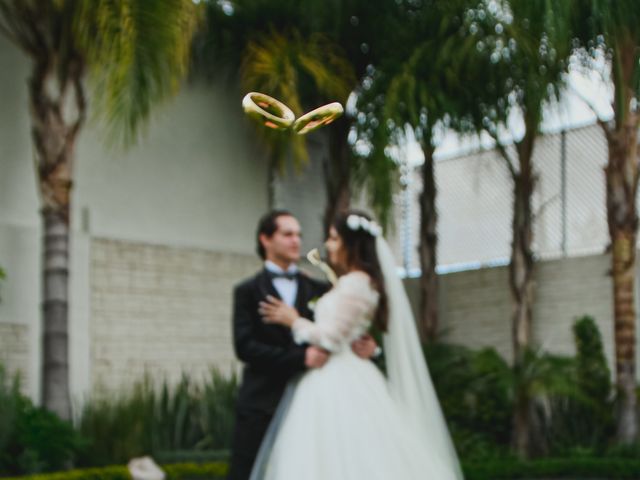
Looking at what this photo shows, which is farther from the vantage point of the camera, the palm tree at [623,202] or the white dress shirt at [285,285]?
the palm tree at [623,202]

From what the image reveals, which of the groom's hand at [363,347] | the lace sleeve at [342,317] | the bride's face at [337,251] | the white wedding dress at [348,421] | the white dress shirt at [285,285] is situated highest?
the bride's face at [337,251]

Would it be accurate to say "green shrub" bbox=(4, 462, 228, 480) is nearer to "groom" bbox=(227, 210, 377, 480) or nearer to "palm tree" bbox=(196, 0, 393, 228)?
"palm tree" bbox=(196, 0, 393, 228)

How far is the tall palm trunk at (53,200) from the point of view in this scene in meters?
8.81

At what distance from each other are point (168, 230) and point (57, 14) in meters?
2.95

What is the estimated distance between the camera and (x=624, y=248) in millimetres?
10312

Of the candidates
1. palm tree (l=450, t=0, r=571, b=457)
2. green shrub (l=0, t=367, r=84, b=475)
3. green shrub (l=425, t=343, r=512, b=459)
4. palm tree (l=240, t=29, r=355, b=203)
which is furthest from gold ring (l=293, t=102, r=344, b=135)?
green shrub (l=425, t=343, r=512, b=459)

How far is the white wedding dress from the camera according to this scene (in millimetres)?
4492

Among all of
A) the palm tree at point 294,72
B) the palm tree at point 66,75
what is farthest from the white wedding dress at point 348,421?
the palm tree at point 294,72

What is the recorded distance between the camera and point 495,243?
43.3 ft

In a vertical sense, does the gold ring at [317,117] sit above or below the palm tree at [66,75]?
below

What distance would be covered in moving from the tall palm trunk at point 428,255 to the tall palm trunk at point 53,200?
15.1 feet

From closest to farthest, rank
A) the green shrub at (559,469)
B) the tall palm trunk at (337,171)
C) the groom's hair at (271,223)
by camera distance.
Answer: the groom's hair at (271,223), the green shrub at (559,469), the tall palm trunk at (337,171)

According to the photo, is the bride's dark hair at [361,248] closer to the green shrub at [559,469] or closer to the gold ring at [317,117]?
the gold ring at [317,117]

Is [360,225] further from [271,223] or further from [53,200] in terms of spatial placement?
[53,200]
